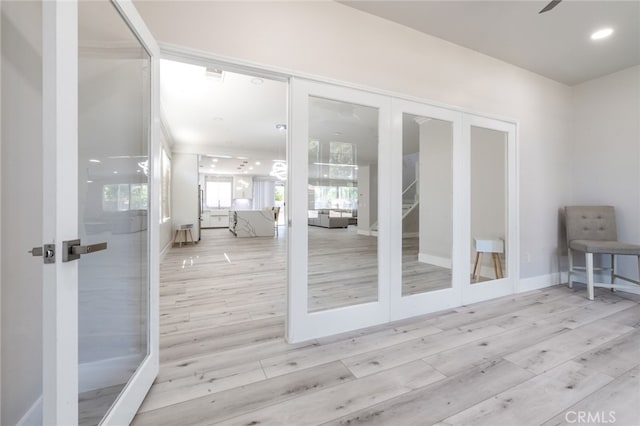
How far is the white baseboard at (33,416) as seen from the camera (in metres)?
1.15

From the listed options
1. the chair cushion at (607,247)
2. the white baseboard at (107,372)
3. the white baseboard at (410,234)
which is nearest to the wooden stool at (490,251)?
the white baseboard at (410,234)

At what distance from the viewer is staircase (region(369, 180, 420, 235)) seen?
8.22 feet

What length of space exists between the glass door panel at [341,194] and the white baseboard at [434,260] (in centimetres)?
74

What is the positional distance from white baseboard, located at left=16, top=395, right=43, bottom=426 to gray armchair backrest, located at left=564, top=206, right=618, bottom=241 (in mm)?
5038

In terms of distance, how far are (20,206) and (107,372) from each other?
939 mm

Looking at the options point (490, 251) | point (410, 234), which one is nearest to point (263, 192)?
point (410, 234)

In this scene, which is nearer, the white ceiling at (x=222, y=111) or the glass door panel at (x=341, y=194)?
the glass door panel at (x=341, y=194)

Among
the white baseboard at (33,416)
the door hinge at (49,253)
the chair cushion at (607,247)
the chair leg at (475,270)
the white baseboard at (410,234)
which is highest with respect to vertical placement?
the door hinge at (49,253)

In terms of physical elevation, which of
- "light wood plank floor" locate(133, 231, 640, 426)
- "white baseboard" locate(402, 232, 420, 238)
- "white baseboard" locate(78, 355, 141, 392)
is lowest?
"light wood plank floor" locate(133, 231, 640, 426)

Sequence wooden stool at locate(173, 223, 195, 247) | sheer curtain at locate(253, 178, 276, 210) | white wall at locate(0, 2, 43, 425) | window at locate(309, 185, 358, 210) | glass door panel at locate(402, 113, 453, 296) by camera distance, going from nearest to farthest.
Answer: white wall at locate(0, 2, 43, 425)
window at locate(309, 185, 358, 210)
glass door panel at locate(402, 113, 453, 296)
wooden stool at locate(173, 223, 195, 247)
sheer curtain at locate(253, 178, 276, 210)

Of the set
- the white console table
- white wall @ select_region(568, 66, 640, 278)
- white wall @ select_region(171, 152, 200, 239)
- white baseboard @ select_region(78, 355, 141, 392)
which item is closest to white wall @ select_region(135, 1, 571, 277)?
white wall @ select_region(568, 66, 640, 278)

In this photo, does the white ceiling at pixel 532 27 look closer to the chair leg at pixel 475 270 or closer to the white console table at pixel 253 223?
the chair leg at pixel 475 270

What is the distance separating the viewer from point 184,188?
274 inches

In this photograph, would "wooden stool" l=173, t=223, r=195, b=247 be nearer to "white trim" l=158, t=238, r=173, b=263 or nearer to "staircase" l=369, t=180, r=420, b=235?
"white trim" l=158, t=238, r=173, b=263
